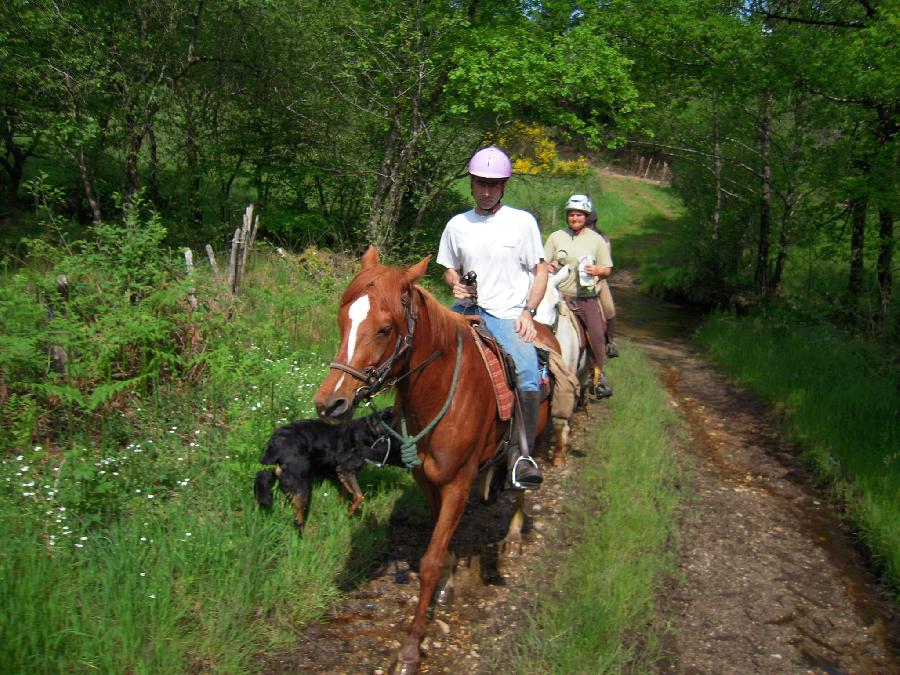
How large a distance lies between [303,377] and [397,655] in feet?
11.9

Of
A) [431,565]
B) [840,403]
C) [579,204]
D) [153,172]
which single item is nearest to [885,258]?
[840,403]

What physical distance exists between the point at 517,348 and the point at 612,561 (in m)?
1.78

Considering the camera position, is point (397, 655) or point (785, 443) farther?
point (785, 443)

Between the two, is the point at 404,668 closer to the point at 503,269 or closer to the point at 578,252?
the point at 503,269

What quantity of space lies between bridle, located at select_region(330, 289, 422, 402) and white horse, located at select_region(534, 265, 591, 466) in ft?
11.6

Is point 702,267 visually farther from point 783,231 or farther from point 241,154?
point 241,154

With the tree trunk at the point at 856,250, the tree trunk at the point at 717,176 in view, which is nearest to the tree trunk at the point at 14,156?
the tree trunk at the point at 856,250

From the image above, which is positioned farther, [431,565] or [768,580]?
[768,580]

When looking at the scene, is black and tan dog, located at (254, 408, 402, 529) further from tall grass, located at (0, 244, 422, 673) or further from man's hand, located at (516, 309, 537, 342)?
man's hand, located at (516, 309, 537, 342)

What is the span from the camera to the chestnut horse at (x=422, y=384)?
3156 millimetres

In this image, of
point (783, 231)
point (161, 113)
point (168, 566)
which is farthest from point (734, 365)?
point (161, 113)

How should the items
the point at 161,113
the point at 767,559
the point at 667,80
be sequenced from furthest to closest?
the point at 667,80 < the point at 161,113 < the point at 767,559

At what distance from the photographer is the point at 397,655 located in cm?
376

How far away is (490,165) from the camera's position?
434 centimetres
